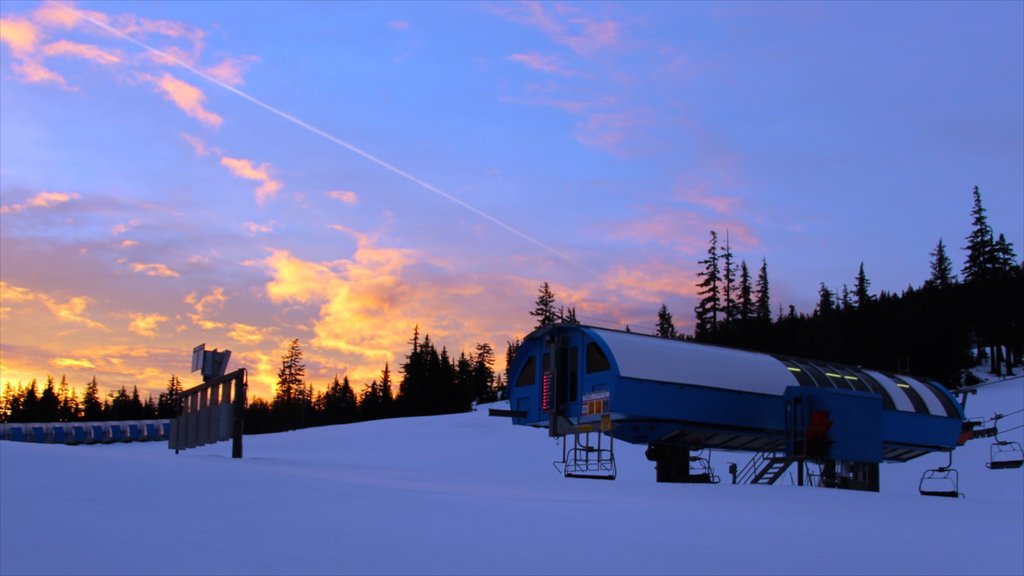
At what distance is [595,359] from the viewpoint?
26516 millimetres

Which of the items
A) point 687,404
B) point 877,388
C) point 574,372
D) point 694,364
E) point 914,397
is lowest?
point 687,404

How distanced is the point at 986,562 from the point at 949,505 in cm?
1126

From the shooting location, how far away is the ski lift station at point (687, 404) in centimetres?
2594

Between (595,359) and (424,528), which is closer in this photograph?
(424,528)

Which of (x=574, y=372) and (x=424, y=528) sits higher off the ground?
(x=574, y=372)

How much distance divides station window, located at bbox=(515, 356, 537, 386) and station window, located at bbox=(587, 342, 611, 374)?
3091mm

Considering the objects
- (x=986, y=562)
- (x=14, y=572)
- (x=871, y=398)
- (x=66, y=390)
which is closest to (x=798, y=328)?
(x=871, y=398)

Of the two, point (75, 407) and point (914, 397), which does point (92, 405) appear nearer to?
point (75, 407)

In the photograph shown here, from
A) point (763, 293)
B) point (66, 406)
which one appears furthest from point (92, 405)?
point (763, 293)

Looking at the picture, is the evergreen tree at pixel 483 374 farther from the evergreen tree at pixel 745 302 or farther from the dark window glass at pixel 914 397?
the dark window glass at pixel 914 397

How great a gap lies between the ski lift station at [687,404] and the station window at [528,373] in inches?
1.4

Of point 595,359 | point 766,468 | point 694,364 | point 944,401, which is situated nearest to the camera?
point 595,359

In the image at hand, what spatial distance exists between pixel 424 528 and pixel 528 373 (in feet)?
62.8

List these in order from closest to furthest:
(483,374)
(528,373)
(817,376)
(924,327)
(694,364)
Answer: (694,364) < (528,373) < (817,376) < (924,327) < (483,374)
